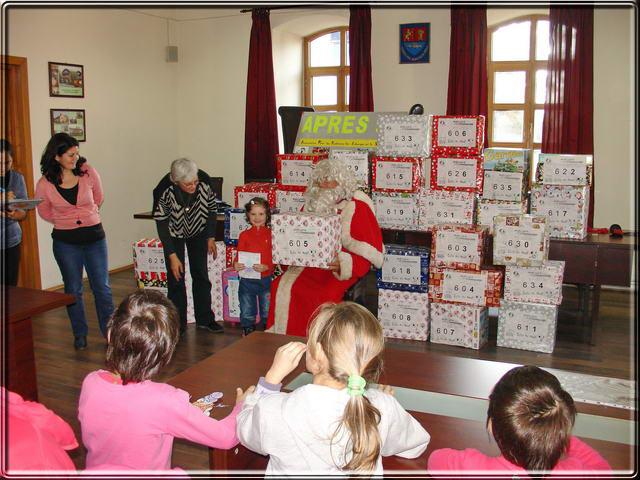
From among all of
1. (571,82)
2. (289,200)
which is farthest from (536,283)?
(571,82)

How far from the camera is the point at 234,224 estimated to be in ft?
15.3

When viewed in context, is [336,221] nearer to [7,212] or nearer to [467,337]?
[467,337]

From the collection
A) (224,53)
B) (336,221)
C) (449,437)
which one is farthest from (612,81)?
(449,437)

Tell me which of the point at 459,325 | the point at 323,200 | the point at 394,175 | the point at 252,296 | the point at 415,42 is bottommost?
the point at 459,325

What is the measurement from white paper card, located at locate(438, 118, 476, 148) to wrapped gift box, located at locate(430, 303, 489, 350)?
1.17 metres

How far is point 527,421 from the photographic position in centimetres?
134

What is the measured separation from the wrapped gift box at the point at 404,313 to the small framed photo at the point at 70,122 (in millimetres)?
3811

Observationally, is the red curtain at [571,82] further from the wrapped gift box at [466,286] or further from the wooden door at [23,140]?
the wooden door at [23,140]

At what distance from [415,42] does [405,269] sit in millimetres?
3258

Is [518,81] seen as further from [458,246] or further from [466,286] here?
[466,286]

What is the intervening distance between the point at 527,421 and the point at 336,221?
2.44 metres

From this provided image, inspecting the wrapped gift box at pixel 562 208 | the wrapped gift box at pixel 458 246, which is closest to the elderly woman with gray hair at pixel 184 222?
the wrapped gift box at pixel 458 246

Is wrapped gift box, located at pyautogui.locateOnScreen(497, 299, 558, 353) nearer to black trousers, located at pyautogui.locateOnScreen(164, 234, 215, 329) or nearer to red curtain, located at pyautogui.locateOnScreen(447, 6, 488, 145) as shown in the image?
black trousers, located at pyautogui.locateOnScreen(164, 234, 215, 329)

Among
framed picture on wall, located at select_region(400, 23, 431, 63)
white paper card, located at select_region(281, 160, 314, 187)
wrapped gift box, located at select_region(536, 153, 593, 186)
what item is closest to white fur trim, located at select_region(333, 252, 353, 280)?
white paper card, located at select_region(281, 160, 314, 187)
